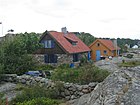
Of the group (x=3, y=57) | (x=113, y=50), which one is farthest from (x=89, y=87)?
(x=113, y=50)

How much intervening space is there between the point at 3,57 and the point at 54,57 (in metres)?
13.7

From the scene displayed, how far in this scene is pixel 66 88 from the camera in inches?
454

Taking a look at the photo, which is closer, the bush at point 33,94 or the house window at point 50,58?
the bush at point 33,94

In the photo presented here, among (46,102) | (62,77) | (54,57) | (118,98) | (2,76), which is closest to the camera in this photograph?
(118,98)

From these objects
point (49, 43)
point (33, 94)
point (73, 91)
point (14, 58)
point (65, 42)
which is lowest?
point (73, 91)

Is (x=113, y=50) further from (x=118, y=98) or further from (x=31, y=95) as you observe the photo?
(x=118, y=98)

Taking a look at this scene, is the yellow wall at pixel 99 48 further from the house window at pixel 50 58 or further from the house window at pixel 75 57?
the house window at pixel 50 58

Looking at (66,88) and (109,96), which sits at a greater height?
(109,96)

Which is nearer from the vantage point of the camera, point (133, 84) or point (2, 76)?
point (133, 84)

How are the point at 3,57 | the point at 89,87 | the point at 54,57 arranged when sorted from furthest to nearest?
the point at 54,57
the point at 3,57
the point at 89,87

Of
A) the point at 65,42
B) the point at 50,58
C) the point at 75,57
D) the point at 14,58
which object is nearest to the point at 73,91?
the point at 14,58

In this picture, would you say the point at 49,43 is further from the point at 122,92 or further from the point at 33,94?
the point at 122,92

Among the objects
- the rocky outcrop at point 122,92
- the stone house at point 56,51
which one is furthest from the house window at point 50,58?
the rocky outcrop at point 122,92

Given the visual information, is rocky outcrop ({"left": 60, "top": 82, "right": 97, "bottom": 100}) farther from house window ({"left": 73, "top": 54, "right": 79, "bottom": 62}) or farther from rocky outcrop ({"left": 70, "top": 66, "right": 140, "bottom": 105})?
house window ({"left": 73, "top": 54, "right": 79, "bottom": 62})
